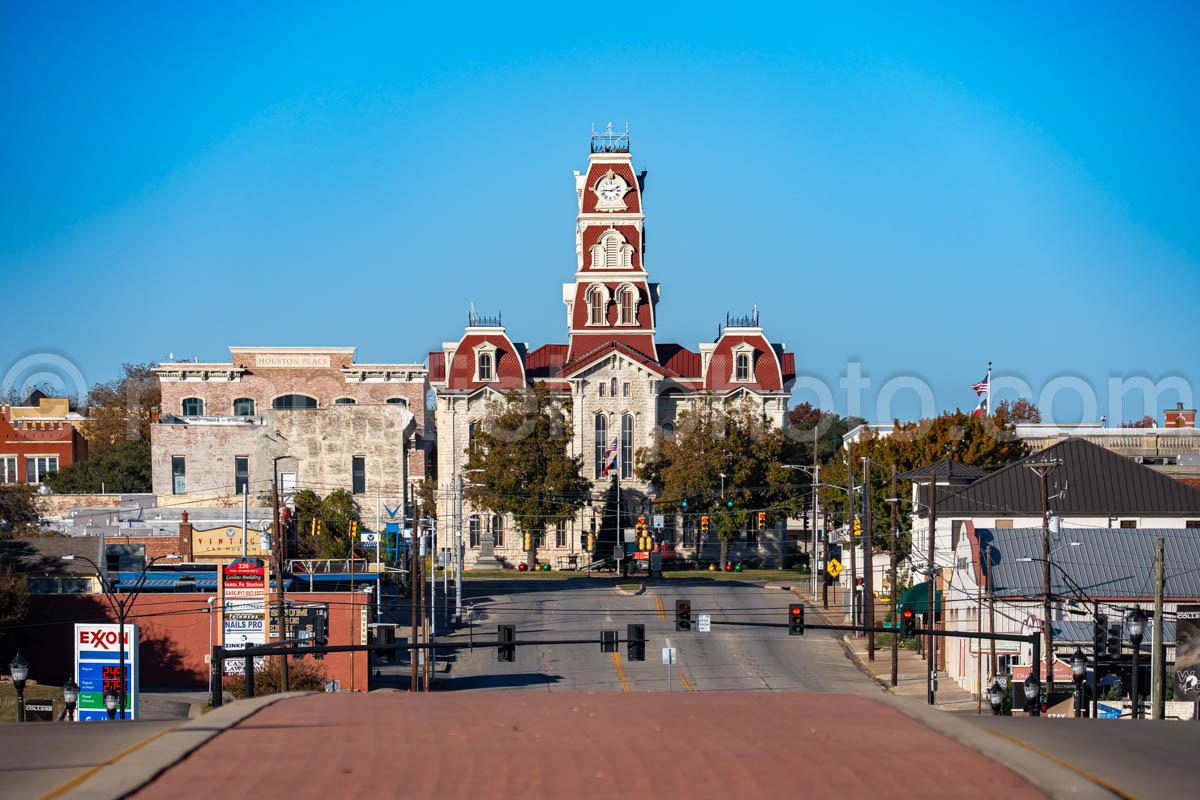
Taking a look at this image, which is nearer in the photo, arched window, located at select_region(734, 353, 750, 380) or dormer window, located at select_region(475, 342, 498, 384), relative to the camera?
dormer window, located at select_region(475, 342, 498, 384)

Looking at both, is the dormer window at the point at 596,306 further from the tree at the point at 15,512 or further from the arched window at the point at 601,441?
the tree at the point at 15,512

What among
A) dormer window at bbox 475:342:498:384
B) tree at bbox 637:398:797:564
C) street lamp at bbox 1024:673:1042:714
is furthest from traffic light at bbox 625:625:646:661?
dormer window at bbox 475:342:498:384

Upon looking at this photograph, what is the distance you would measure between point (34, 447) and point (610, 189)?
178 ft

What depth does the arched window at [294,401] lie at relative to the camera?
114625 millimetres

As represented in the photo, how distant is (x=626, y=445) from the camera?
102m

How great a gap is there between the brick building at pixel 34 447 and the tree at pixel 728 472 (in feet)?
182

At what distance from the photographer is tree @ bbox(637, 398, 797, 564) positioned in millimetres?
95000

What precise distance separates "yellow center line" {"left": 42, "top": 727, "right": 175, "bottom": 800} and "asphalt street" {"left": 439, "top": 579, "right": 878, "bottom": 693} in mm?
40552

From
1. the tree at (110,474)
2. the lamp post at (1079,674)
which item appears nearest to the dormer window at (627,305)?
the tree at (110,474)

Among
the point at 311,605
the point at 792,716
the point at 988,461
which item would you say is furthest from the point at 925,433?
the point at 792,716

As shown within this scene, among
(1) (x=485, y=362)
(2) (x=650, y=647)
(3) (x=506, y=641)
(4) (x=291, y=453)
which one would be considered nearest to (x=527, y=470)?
(1) (x=485, y=362)

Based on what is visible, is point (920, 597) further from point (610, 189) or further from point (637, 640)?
point (610, 189)

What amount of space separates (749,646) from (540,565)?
118 ft

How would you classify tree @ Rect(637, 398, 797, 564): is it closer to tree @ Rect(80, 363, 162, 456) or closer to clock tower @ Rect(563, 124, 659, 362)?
clock tower @ Rect(563, 124, 659, 362)
